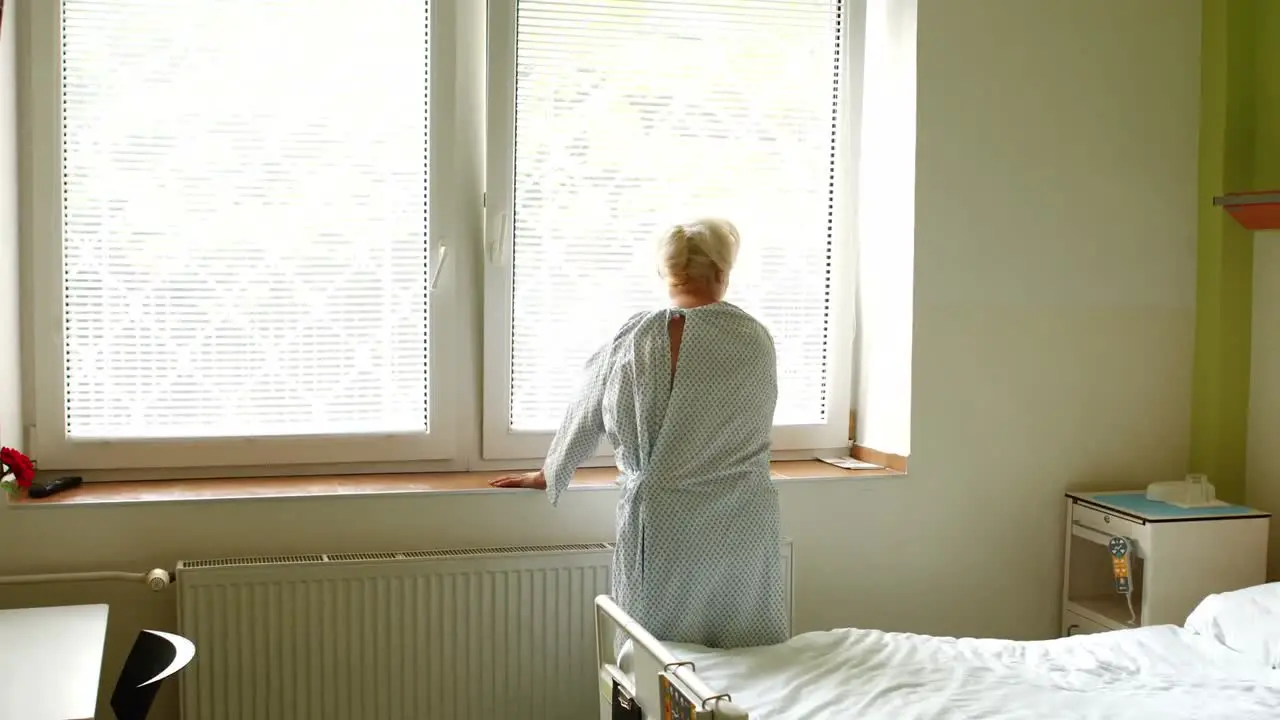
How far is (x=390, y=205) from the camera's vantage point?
9.95 ft

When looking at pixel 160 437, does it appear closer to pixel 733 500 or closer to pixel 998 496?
pixel 733 500

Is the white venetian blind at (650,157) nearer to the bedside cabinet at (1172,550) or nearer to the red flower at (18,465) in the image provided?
the bedside cabinet at (1172,550)

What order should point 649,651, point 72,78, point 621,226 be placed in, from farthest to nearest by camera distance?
point 621,226, point 72,78, point 649,651

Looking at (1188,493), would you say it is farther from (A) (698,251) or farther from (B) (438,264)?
(B) (438,264)

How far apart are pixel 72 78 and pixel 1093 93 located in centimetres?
261

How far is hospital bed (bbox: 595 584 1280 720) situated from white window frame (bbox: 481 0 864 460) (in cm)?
80

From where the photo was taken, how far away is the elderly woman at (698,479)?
2590mm

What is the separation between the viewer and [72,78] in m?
2.83

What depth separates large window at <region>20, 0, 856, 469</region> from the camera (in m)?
2.86

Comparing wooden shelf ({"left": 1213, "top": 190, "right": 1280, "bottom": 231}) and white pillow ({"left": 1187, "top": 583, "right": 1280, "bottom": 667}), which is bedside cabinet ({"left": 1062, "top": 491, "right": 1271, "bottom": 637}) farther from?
wooden shelf ({"left": 1213, "top": 190, "right": 1280, "bottom": 231})

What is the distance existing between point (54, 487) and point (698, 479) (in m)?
1.46

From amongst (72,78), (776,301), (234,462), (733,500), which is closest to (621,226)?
(776,301)

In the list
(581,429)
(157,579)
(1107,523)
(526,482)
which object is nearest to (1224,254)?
(1107,523)

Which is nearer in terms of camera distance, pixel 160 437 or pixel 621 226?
pixel 160 437
